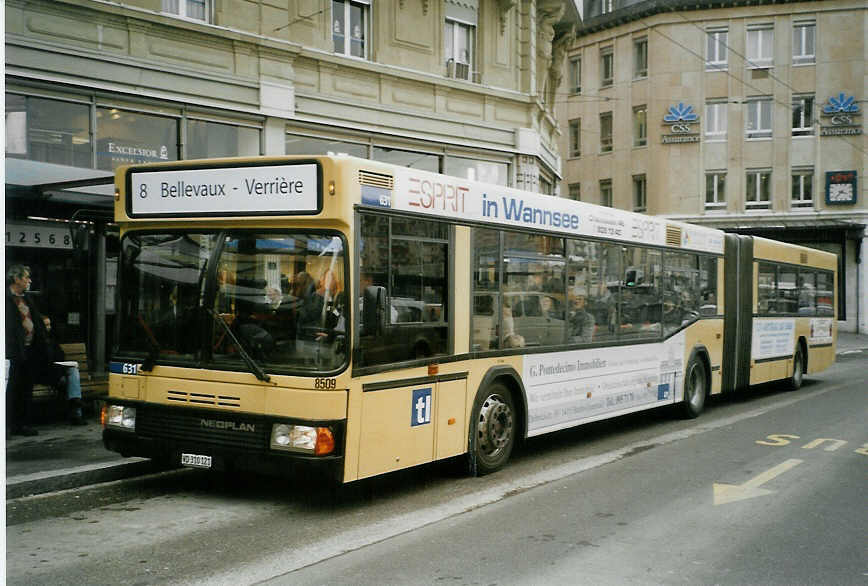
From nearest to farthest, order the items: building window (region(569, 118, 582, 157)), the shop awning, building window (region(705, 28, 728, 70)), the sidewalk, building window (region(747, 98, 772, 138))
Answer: the sidewalk < the shop awning < building window (region(747, 98, 772, 138)) < building window (region(705, 28, 728, 70)) < building window (region(569, 118, 582, 157))

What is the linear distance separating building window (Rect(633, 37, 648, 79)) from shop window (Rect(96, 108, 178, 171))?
32.5m

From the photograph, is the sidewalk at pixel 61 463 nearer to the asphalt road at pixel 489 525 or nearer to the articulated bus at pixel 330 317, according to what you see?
the asphalt road at pixel 489 525

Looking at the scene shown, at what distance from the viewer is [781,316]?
16484mm

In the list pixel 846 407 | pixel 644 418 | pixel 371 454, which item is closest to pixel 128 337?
pixel 371 454

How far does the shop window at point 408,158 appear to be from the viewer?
17730mm

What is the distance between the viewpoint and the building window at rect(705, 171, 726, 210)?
4131 centimetres

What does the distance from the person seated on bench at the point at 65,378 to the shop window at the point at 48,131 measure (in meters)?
3.50

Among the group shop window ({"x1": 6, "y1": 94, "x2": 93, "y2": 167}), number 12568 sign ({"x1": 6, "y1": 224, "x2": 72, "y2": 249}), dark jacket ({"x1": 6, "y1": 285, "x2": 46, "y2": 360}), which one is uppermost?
shop window ({"x1": 6, "y1": 94, "x2": 93, "y2": 167})

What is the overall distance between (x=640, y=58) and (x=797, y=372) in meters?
28.9

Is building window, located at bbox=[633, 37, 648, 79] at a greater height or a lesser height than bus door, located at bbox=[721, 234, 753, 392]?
greater

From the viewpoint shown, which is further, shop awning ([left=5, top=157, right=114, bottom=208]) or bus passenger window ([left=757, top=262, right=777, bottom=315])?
bus passenger window ([left=757, top=262, right=777, bottom=315])

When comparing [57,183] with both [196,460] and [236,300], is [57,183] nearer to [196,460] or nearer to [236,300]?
[236,300]

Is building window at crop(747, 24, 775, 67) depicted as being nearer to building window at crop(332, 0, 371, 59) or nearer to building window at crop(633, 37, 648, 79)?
building window at crop(633, 37, 648, 79)

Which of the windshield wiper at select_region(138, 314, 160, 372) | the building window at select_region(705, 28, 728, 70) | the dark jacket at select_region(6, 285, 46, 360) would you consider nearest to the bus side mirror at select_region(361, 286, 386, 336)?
the windshield wiper at select_region(138, 314, 160, 372)
